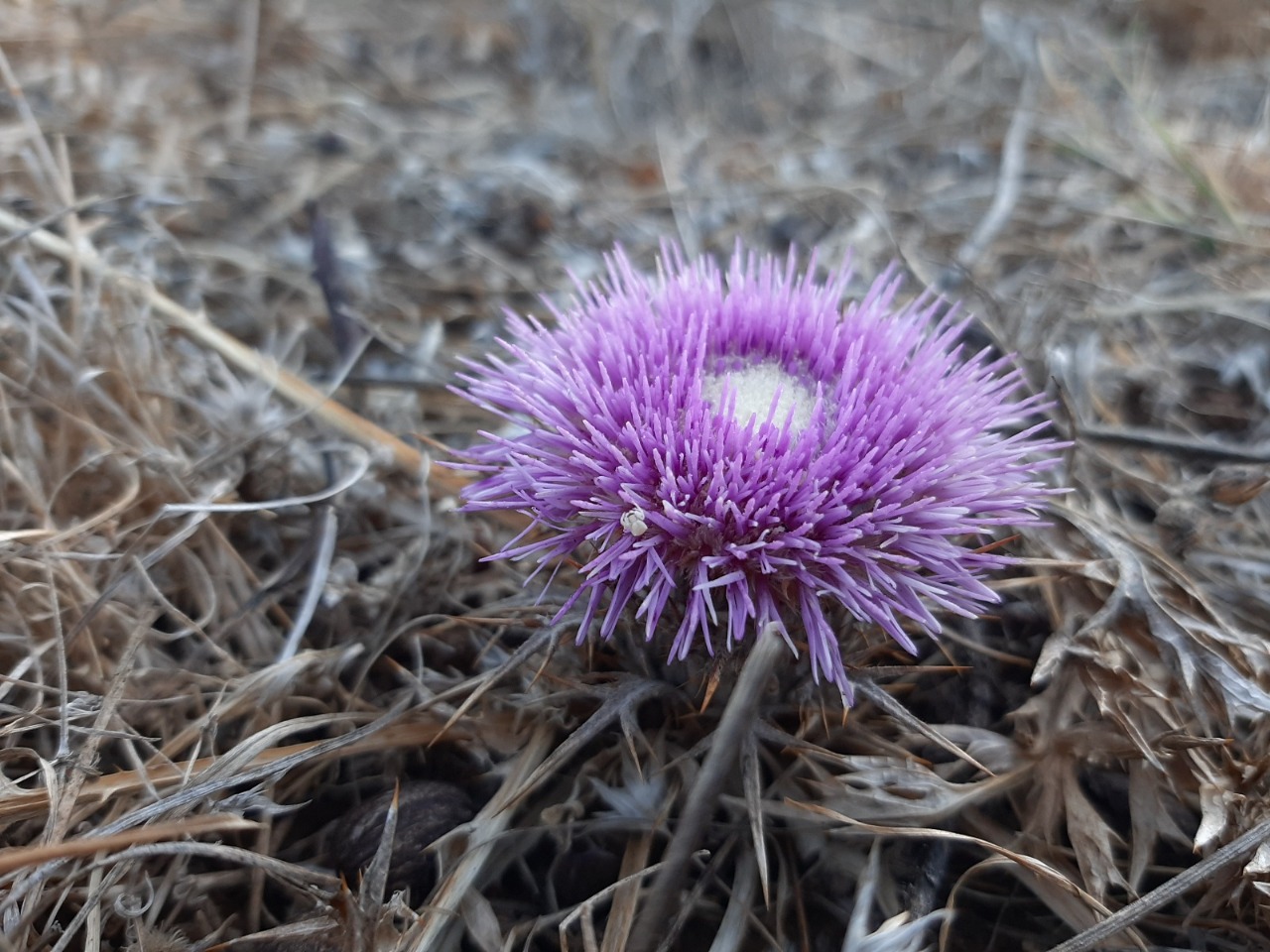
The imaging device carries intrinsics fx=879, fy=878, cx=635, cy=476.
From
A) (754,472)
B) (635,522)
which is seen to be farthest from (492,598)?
(754,472)

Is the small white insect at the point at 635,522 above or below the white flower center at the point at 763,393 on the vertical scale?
below

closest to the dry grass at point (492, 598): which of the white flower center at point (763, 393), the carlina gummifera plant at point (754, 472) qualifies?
the carlina gummifera plant at point (754, 472)

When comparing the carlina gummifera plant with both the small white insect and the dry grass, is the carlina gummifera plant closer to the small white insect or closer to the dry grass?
the small white insect

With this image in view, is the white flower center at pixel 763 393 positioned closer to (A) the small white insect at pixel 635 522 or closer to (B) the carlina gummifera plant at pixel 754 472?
(B) the carlina gummifera plant at pixel 754 472

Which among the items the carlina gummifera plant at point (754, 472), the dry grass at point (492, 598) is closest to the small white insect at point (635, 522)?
the carlina gummifera plant at point (754, 472)

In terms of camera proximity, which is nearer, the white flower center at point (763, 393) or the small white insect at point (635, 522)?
the small white insect at point (635, 522)

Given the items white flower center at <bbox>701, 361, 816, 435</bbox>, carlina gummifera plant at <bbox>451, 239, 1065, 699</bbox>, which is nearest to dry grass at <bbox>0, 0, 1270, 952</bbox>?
carlina gummifera plant at <bbox>451, 239, 1065, 699</bbox>

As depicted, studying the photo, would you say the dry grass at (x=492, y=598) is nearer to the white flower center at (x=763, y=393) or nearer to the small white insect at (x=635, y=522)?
the small white insect at (x=635, y=522)

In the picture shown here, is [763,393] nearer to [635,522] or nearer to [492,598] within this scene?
[635,522]
